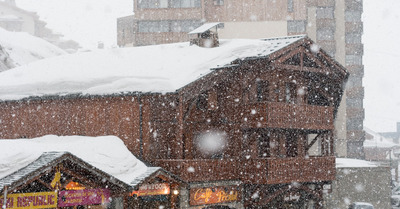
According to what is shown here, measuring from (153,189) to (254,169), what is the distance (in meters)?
5.58

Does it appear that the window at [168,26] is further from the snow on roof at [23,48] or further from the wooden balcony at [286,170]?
the wooden balcony at [286,170]

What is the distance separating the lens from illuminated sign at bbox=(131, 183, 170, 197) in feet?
77.5

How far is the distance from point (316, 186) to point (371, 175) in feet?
33.8

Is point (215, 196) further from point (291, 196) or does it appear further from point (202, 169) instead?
point (291, 196)

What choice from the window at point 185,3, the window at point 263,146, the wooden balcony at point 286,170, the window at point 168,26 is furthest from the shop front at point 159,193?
the window at point 185,3

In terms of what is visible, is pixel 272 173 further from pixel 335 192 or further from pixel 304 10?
pixel 304 10

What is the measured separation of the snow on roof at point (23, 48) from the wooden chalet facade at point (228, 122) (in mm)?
31316

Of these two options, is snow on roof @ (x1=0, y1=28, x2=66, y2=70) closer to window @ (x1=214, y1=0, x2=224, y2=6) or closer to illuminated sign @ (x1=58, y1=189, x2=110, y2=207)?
window @ (x1=214, y1=0, x2=224, y2=6)

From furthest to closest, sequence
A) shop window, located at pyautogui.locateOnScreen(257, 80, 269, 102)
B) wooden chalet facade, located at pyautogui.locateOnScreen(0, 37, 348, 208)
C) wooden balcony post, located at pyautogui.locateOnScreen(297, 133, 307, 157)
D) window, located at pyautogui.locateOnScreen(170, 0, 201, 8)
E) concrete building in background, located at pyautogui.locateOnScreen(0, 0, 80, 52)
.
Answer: concrete building in background, located at pyautogui.locateOnScreen(0, 0, 80, 52) < window, located at pyautogui.locateOnScreen(170, 0, 201, 8) < wooden balcony post, located at pyautogui.locateOnScreen(297, 133, 307, 157) < shop window, located at pyautogui.locateOnScreen(257, 80, 269, 102) < wooden chalet facade, located at pyautogui.locateOnScreen(0, 37, 348, 208)

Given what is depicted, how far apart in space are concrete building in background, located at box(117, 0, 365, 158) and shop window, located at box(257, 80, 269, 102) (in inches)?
908

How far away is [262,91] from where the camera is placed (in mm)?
29656

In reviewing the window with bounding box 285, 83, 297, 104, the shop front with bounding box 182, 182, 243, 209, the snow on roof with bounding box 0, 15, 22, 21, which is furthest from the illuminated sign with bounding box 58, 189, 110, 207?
the snow on roof with bounding box 0, 15, 22, 21

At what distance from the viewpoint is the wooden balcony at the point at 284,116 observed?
27.4 m

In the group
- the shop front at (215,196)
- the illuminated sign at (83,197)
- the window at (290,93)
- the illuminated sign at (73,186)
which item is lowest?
the shop front at (215,196)
